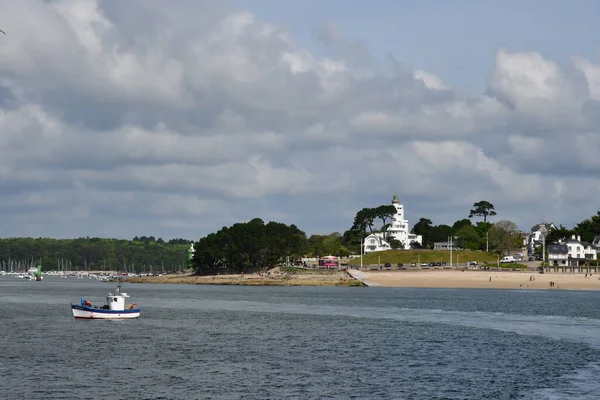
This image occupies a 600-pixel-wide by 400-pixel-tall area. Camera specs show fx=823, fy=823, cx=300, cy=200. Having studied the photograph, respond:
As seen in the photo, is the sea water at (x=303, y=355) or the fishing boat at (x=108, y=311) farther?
the fishing boat at (x=108, y=311)

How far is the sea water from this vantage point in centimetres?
5709

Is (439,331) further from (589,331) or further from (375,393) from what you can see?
(375,393)

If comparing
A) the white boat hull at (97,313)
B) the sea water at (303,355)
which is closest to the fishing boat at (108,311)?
the white boat hull at (97,313)

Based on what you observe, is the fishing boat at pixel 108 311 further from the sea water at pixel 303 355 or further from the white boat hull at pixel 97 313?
the sea water at pixel 303 355

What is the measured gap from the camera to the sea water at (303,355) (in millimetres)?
57094

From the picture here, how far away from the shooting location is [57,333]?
92000mm

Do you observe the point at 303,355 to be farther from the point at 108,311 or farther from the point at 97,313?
the point at 97,313

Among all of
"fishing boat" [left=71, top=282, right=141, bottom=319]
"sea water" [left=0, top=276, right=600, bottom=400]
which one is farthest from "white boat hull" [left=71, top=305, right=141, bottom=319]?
"sea water" [left=0, top=276, right=600, bottom=400]

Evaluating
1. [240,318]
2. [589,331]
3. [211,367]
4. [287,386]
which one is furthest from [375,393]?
[240,318]

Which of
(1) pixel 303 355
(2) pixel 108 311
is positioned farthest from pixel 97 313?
(1) pixel 303 355

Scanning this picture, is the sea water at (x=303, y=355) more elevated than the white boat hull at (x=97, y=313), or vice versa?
the white boat hull at (x=97, y=313)

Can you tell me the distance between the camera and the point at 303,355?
74.6 metres

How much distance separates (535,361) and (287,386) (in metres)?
24.8

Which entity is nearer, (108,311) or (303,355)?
(303,355)
